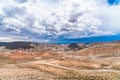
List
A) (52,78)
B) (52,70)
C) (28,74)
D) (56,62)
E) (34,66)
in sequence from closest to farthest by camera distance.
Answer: (52,78) → (28,74) → (52,70) → (34,66) → (56,62)

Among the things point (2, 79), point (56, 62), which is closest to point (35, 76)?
point (2, 79)

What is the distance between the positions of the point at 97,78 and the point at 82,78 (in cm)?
411

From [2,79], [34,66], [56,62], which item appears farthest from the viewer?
[56,62]

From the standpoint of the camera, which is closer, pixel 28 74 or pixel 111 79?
pixel 111 79

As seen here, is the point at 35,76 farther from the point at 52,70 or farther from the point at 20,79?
the point at 52,70

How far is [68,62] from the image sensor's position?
128375 millimetres

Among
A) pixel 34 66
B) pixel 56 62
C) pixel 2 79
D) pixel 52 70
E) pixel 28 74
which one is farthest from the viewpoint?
pixel 56 62

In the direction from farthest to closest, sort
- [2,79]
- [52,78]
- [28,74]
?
[28,74], [52,78], [2,79]

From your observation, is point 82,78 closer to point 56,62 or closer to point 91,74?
point 91,74

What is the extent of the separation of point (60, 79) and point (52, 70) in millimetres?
20917

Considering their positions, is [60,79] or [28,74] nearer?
[60,79]

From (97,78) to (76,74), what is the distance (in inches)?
388

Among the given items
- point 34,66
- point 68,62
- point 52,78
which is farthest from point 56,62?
point 52,78

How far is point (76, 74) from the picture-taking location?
85625 millimetres
